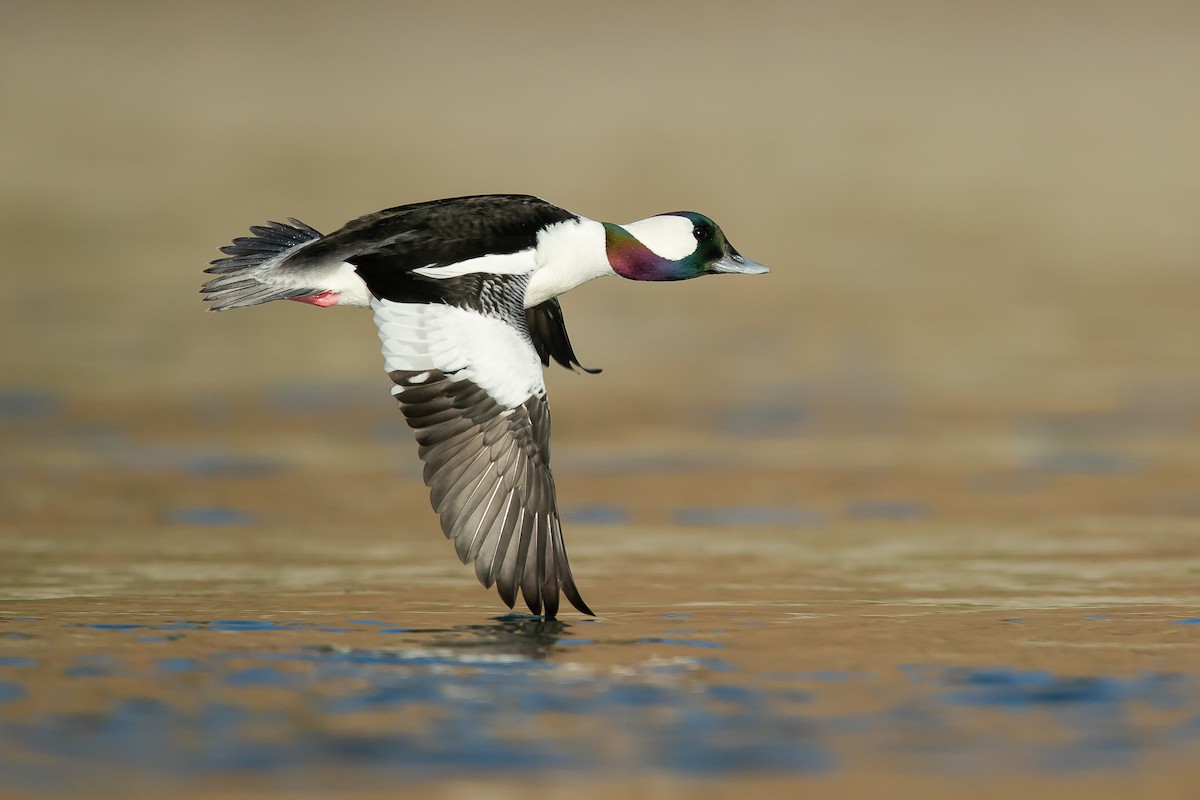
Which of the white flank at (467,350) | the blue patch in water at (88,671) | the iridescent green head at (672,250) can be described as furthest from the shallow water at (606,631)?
the iridescent green head at (672,250)

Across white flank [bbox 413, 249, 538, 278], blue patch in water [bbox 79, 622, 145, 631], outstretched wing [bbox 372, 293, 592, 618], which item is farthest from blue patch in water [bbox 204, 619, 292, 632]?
white flank [bbox 413, 249, 538, 278]

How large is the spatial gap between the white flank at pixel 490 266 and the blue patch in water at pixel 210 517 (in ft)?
8.27

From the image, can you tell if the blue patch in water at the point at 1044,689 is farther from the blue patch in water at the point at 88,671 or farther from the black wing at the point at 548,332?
the black wing at the point at 548,332

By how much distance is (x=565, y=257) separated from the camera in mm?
8641

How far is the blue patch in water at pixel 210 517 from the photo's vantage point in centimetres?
996

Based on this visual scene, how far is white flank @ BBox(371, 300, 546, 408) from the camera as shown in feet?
24.7

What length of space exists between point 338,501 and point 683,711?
4.78 meters

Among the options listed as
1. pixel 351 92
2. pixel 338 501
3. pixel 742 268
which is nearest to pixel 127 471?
pixel 338 501

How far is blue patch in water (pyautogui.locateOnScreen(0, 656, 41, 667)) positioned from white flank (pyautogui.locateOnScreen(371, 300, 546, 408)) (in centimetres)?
168

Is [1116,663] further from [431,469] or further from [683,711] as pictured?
[431,469]

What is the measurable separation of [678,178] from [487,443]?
1648cm

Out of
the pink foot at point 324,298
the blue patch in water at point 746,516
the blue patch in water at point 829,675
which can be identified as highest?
the pink foot at point 324,298

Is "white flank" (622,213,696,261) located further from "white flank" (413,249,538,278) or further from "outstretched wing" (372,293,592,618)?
"outstretched wing" (372,293,592,618)

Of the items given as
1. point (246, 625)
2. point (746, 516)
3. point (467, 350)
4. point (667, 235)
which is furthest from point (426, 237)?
point (746, 516)
